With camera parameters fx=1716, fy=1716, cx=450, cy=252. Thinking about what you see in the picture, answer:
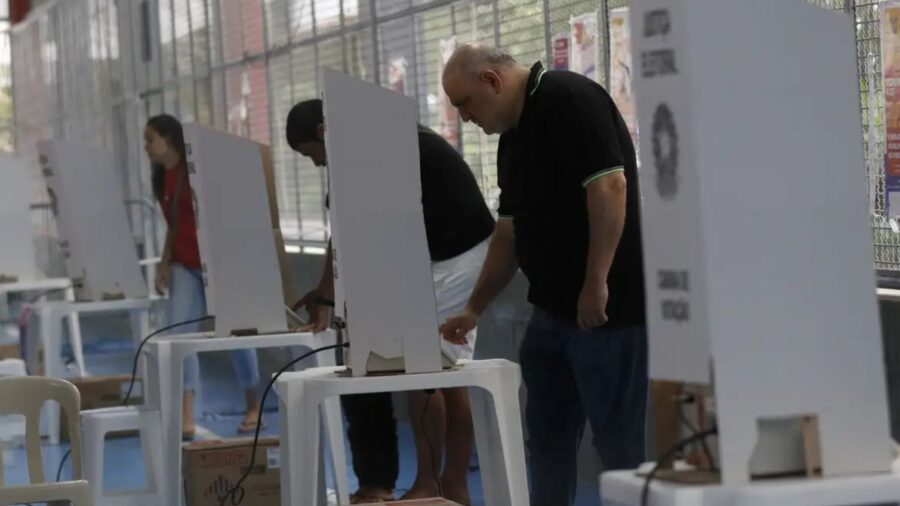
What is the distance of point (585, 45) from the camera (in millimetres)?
6117

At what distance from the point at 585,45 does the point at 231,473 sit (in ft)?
6.53

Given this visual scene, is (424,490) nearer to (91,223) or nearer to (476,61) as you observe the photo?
(476,61)

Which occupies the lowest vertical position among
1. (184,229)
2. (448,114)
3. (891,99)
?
(184,229)

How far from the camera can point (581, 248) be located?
4.06 metres

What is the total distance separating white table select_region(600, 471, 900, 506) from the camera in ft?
7.40

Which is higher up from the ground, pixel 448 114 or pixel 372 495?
pixel 448 114

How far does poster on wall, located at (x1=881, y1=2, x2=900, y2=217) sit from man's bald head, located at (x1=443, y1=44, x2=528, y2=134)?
3.47 feet

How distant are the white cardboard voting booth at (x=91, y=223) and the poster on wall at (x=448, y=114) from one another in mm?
1766

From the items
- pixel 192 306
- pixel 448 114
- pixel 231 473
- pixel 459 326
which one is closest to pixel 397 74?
pixel 448 114

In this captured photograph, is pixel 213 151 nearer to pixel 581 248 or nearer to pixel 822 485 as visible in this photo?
pixel 581 248

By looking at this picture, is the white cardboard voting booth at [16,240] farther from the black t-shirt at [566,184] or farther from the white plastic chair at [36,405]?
the black t-shirt at [566,184]

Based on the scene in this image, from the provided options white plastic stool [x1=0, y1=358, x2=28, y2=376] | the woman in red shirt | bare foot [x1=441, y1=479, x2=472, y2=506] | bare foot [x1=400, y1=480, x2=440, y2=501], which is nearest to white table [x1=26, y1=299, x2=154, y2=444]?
the woman in red shirt

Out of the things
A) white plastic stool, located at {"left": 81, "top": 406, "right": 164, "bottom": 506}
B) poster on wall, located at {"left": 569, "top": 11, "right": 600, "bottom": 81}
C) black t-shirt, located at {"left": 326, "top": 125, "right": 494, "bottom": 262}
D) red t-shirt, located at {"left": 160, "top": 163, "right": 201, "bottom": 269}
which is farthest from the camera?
red t-shirt, located at {"left": 160, "top": 163, "right": 201, "bottom": 269}

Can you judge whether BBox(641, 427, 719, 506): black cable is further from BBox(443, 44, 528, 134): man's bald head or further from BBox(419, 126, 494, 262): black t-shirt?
BBox(419, 126, 494, 262): black t-shirt
